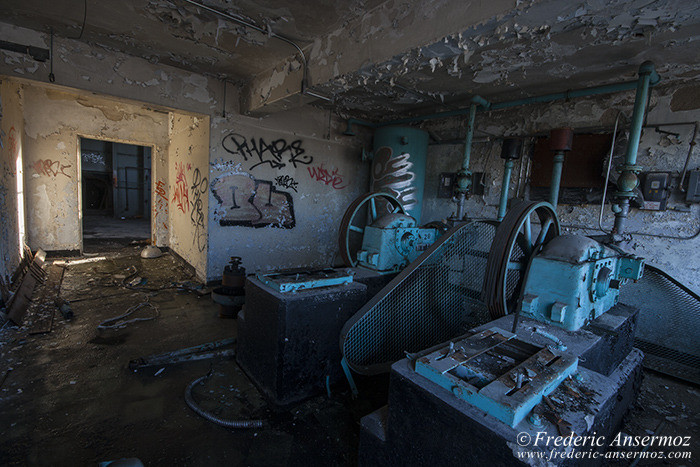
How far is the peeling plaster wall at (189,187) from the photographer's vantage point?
4.32m

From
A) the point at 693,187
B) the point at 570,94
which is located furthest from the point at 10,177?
the point at 693,187

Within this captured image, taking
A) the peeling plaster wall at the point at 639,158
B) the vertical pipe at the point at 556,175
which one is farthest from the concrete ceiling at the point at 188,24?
the peeling plaster wall at the point at 639,158

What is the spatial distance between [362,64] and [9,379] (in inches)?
139

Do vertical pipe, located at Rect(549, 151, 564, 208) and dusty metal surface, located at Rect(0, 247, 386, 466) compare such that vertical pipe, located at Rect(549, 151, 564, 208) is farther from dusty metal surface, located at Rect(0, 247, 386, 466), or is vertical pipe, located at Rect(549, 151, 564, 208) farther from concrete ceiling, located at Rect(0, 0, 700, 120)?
dusty metal surface, located at Rect(0, 247, 386, 466)

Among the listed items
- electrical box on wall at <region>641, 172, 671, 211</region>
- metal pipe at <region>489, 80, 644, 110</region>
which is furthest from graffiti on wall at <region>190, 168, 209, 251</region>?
electrical box on wall at <region>641, 172, 671, 211</region>

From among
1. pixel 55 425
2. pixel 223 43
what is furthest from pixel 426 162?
pixel 55 425

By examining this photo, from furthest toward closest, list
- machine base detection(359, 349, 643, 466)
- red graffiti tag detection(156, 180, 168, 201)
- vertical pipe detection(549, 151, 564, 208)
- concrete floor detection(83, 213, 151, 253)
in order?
concrete floor detection(83, 213, 151, 253) → red graffiti tag detection(156, 180, 168, 201) → vertical pipe detection(549, 151, 564, 208) → machine base detection(359, 349, 643, 466)

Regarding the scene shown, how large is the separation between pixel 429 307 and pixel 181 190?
4.78 meters

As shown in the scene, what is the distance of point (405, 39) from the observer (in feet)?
7.30

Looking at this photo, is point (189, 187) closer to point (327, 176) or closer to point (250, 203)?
point (250, 203)

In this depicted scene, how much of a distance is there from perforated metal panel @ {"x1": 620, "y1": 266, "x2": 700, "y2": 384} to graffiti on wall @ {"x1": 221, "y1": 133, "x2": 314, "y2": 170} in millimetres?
4549

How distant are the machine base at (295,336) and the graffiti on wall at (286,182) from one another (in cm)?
274

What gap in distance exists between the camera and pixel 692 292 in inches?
117

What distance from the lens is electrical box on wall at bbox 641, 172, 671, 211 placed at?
3.13 m
